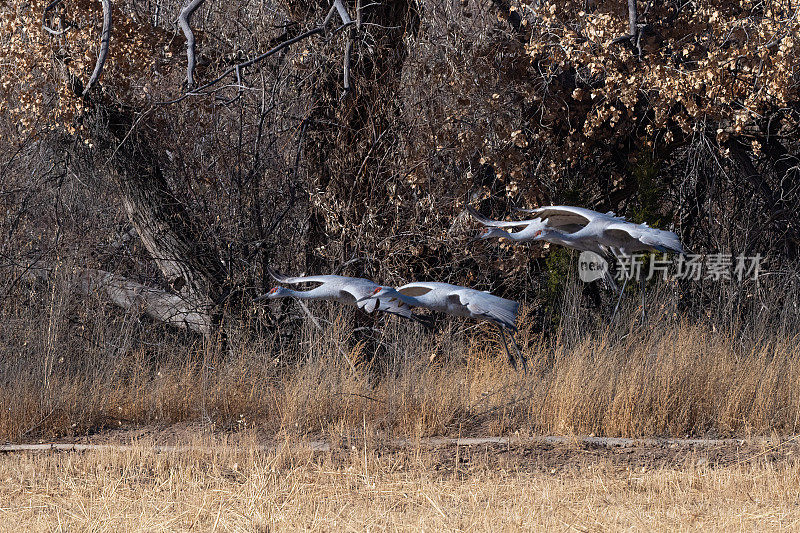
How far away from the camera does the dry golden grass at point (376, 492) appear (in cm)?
486

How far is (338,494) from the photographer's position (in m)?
5.56

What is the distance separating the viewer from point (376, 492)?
18.3 ft

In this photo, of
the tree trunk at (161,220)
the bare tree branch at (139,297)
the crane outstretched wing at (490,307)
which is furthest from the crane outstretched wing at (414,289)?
the bare tree branch at (139,297)

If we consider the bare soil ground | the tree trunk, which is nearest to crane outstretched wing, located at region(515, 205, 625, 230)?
the bare soil ground

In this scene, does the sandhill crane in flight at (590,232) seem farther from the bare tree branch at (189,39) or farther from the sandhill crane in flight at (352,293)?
the bare tree branch at (189,39)

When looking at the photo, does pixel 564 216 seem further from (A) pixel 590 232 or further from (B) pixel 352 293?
(B) pixel 352 293

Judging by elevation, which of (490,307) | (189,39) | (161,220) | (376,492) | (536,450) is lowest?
(376,492)

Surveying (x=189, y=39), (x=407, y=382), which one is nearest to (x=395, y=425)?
(x=407, y=382)

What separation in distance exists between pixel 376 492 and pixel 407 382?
205 centimetres

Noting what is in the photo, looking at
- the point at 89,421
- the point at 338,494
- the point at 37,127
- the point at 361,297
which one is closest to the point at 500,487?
the point at 338,494

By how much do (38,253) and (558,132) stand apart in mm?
5930

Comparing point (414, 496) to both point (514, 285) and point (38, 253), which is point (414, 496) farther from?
point (38, 253)

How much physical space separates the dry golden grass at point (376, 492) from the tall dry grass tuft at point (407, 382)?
0.77 meters

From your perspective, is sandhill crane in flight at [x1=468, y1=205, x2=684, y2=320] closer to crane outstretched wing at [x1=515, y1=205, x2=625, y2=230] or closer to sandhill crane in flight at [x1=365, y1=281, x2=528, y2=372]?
crane outstretched wing at [x1=515, y1=205, x2=625, y2=230]
